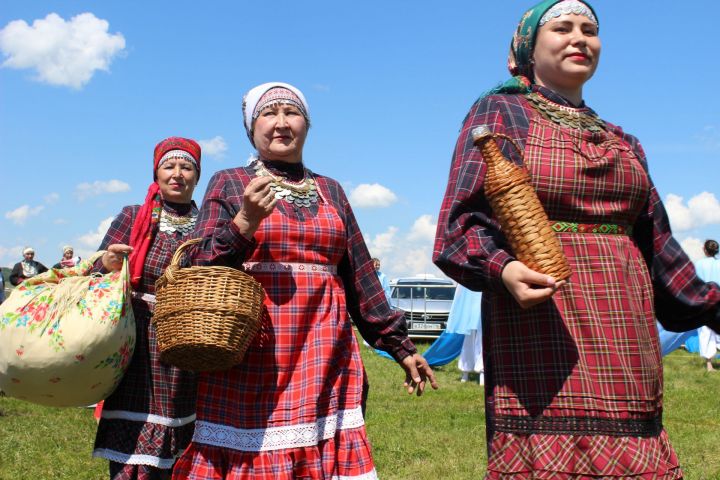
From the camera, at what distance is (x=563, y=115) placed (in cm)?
242

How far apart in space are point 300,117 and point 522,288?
1.42m

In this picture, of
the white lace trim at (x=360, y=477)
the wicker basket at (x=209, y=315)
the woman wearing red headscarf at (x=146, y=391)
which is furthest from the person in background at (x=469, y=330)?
the wicker basket at (x=209, y=315)

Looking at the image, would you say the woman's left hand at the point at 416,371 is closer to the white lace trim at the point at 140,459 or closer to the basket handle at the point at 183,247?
the basket handle at the point at 183,247

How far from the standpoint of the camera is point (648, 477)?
210 cm

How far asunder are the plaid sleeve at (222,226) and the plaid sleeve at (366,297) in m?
0.38

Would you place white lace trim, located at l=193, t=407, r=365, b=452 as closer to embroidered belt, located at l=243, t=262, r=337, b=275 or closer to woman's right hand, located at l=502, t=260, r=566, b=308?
embroidered belt, located at l=243, t=262, r=337, b=275

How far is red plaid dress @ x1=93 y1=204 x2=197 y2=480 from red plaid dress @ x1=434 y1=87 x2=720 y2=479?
6.42 ft

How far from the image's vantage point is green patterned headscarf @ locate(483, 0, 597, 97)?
2.51m

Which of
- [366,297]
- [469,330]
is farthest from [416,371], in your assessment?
[469,330]

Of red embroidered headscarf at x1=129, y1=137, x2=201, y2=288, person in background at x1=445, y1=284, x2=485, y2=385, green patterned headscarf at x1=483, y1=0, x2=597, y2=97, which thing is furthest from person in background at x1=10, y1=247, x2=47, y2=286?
green patterned headscarf at x1=483, y1=0, x2=597, y2=97

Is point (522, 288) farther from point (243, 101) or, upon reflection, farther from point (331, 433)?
point (243, 101)

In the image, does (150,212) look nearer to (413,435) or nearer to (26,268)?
(413,435)

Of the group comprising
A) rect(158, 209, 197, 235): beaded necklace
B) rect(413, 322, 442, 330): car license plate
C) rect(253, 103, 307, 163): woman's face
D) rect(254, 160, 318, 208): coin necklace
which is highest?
rect(413, 322, 442, 330): car license plate

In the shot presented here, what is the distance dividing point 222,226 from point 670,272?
1503 millimetres
